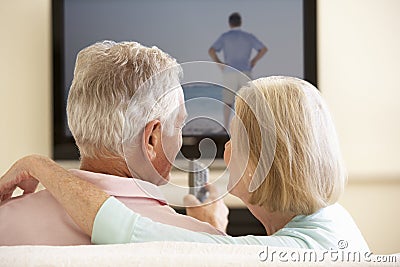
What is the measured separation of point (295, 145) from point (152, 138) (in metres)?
0.27

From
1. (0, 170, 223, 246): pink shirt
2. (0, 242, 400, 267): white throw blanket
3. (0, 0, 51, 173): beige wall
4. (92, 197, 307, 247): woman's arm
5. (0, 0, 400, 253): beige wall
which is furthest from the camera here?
(0, 0, 51, 173): beige wall

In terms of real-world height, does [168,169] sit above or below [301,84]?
below

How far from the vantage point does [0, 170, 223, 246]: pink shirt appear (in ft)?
4.03

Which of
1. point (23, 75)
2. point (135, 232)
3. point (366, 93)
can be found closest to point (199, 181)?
point (135, 232)

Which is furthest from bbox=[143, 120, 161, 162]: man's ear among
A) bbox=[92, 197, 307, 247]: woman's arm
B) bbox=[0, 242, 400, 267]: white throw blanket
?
bbox=[0, 242, 400, 267]: white throw blanket

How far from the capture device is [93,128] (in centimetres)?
133

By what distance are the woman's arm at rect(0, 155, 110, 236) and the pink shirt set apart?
46mm

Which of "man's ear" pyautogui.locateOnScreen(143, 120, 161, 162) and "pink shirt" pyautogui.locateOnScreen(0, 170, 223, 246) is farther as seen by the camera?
"man's ear" pyautogui.locateOnScreen(143, 120, 161, 162)

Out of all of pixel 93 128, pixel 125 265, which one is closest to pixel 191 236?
pixel 125 265

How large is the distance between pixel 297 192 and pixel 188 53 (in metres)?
3.30

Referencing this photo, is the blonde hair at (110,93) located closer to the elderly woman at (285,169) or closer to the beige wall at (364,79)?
the elderly woman at (285,169)

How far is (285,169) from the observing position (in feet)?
4.10

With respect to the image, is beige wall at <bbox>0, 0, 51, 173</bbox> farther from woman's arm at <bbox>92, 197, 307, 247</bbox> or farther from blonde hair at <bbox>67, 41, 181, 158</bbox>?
woman's arm at <bbox>92, 197, 307, 247</bbox>

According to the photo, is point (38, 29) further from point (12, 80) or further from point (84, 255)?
point (84, 255)
